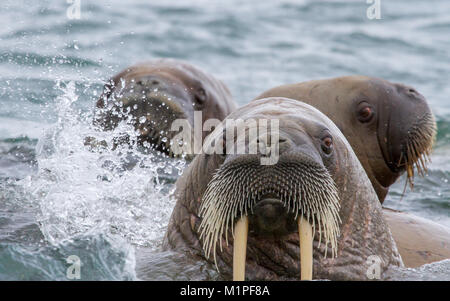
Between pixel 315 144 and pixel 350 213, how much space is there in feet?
1.69

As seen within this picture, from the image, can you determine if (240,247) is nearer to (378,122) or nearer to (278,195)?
(278,195)

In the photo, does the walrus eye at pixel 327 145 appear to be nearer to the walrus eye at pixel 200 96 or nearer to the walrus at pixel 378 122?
the walrus at pixel 378 122

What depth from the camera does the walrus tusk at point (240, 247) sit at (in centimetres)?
434

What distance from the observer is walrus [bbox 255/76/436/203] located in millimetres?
7523

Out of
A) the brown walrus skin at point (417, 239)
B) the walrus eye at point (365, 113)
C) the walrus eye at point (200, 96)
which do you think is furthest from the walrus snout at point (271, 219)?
the walrus eye at point (200, 96)

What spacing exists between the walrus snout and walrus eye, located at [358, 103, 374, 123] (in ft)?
10.3

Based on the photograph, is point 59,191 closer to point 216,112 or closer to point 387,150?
point 387,150

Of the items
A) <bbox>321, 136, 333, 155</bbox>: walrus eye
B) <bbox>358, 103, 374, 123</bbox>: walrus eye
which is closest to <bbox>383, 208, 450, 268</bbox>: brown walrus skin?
<bbox>358, 103, 374, 123</bbox>: walrus eye

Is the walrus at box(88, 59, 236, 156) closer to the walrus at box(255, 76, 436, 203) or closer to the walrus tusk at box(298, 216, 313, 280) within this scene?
the walrus at box(255, 76, 436, 203)

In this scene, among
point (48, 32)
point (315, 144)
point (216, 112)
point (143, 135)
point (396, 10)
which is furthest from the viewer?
→ point (396, 10)

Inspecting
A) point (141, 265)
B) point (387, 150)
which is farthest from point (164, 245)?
point (387, 150)

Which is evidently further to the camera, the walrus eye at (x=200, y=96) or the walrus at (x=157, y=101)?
the walrus eye at (x=200, y=96)
